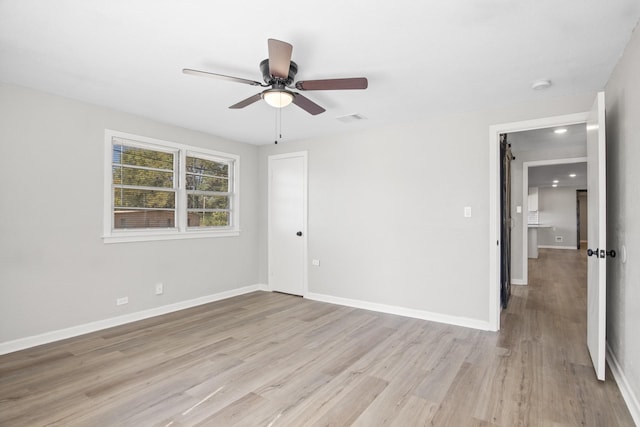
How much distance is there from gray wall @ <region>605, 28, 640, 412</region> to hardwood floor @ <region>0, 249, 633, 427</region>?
36 cm

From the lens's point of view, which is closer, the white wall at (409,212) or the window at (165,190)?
the white wall at (409,212)

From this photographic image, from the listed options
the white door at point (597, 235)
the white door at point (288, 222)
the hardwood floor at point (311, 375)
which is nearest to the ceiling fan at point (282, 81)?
the white door at point (597, 235)

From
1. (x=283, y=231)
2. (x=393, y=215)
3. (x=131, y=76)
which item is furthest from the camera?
(x=283, y=231)

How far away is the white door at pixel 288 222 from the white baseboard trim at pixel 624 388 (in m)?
3.57

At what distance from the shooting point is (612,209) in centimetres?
269

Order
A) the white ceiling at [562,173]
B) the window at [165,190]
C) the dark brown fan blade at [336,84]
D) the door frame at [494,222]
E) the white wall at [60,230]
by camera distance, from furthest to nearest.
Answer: the white ceiling at [562,173], the window at [165,190], the door frame at [494,222], the white wall at [60,230], the dark brown fan blade at [336,84]

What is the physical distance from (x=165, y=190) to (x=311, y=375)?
3.00 meters

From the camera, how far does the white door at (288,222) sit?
5.13 meters

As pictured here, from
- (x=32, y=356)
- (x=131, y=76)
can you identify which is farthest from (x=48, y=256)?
(x=131, y=76)

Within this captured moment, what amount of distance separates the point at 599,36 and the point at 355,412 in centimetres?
291

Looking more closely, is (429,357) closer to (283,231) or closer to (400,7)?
(400,7)

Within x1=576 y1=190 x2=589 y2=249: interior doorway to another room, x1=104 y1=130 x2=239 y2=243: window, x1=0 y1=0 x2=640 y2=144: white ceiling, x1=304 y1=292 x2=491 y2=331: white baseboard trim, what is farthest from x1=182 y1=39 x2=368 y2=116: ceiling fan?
x1=576 y1=190 x2=589 y2=249: interior doorway to another room

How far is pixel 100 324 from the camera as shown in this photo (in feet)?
11.8

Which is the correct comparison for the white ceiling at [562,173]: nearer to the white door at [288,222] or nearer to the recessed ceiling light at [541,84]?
the recessed ceiling light at [541,84]
